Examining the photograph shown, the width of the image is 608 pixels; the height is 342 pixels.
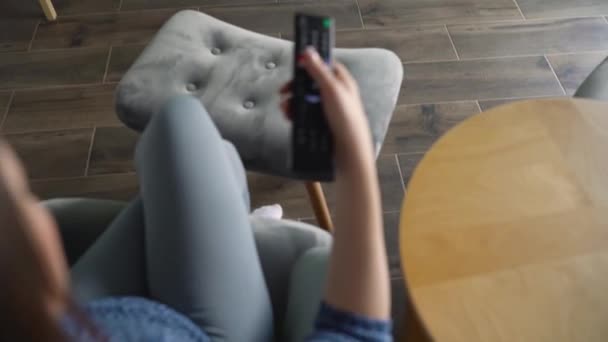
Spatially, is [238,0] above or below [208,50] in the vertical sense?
below

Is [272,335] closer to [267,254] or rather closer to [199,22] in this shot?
[267,254]

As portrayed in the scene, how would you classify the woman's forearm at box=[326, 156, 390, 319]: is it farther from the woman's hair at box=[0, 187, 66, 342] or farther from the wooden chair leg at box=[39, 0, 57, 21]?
the wooden chair leg at box=[39, 0, 57, 21]

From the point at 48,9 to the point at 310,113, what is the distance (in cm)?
162

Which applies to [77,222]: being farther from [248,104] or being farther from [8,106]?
[8,106]

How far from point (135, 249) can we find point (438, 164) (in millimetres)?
468

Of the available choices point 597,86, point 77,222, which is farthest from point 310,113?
point 597,86

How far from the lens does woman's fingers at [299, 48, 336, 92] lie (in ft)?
1.79

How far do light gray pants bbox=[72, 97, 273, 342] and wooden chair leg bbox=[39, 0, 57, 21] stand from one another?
1320 mm

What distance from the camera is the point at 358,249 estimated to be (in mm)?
605

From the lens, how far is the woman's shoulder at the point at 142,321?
0.68 meters

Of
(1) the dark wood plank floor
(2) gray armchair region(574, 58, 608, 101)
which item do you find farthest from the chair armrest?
(2) gray armchair region(574, 58, 608, 101)

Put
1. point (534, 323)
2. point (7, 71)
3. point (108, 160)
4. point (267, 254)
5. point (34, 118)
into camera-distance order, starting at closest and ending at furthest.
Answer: point (534, 323) < point (267, 254) < point (108, 160) < point (34, 118) < point (7, 71)

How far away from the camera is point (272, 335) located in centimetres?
78

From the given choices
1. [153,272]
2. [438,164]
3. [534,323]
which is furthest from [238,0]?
[534,323]
